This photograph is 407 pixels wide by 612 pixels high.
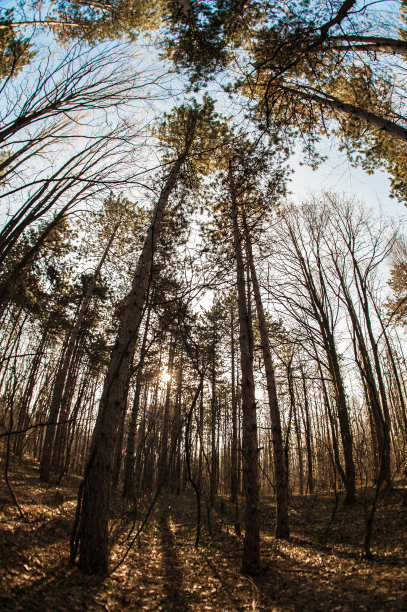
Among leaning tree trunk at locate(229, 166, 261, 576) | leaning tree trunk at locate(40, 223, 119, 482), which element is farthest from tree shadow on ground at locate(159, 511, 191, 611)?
leaning tree trunk at locate(40, 223, 119, 482)

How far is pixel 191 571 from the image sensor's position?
472cm

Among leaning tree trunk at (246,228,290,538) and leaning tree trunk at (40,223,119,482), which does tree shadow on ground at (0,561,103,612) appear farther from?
leaning tree trunk at (40,223,119,482)

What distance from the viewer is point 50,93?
284 centimetres

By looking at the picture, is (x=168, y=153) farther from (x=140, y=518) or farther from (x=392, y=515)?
(x=392, y=515)

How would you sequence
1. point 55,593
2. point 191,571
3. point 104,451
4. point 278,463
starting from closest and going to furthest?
point 55,593 < point 104,451 < point 191,571 < point 278,463

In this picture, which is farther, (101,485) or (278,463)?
(278,463)

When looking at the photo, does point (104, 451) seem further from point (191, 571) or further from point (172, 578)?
point (191, 571)

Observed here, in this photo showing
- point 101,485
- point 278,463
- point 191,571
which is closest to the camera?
point 101,485

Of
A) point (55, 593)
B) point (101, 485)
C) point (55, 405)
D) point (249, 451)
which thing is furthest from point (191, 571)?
point (55, 405)

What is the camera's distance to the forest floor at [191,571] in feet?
10.3

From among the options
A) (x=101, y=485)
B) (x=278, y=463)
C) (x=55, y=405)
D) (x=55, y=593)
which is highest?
(x=55, y=405)

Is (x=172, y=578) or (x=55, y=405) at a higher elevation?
(x=55, y=405)

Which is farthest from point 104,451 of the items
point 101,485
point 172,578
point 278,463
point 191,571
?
point 278,463

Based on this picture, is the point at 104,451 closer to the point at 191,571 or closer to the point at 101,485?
the point at 101,485
